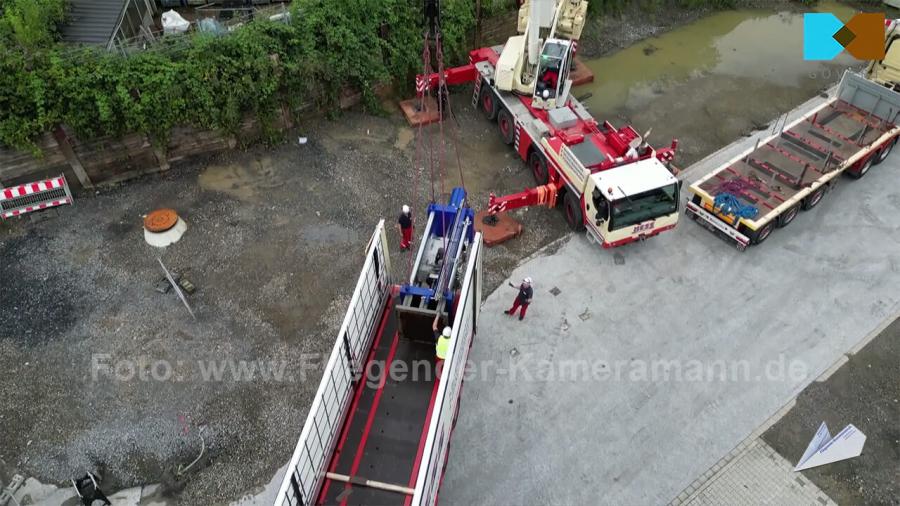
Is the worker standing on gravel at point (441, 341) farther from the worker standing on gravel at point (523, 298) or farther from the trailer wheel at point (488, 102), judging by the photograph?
the trailer wheel at point (488, 102)

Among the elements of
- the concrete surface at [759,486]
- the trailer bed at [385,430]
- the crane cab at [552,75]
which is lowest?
the concrete surface at [759,486]

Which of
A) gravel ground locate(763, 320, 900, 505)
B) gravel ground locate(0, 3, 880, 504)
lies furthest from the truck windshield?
gravel ground locate(763, 320, 900, 505)

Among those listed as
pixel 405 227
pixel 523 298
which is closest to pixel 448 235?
pixel 523 298

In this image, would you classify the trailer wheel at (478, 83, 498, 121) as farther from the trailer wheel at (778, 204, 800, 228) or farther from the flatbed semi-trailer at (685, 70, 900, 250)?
the trailer wheel at (778, 204, 800, 228)

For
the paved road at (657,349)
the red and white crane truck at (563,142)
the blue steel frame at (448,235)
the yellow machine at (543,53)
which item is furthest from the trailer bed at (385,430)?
the yellow machine at (543,53)

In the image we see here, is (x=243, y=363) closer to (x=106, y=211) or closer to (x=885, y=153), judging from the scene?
(x=106, y=211)

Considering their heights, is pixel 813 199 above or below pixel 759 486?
above

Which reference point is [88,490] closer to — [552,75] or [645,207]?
[645,207]
